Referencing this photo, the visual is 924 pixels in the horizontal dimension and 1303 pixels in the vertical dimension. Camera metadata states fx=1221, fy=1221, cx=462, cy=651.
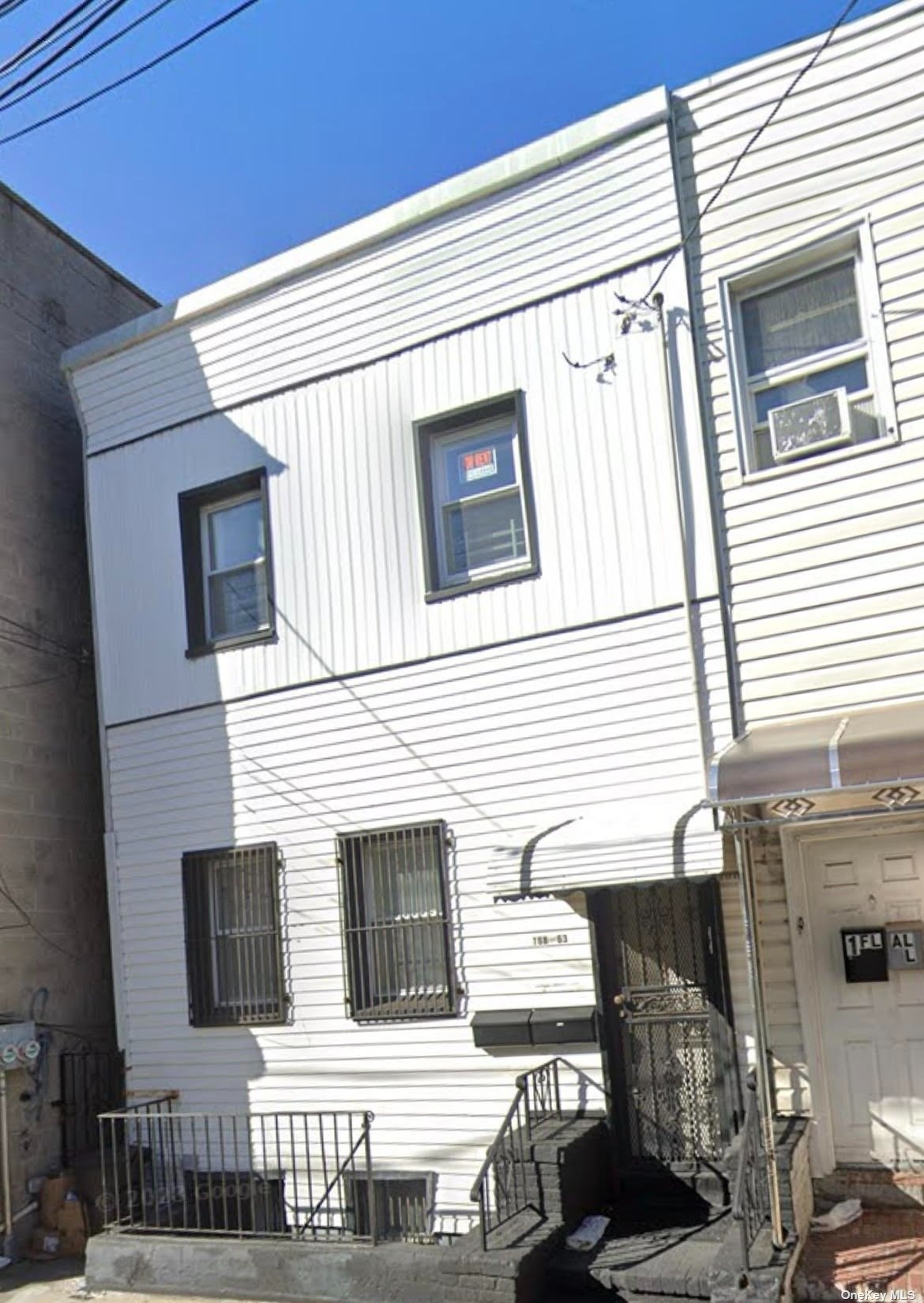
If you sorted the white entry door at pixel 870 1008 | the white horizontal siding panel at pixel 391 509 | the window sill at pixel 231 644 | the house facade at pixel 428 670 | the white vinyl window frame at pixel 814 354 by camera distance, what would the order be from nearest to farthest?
the white entry door at pixel 870 1008
the white vinyl window frame at pixel 814 354
the house facade at pixel 428 670
the white horizontal siding panel at pixel 391 509
the window sill at pixel 231 644

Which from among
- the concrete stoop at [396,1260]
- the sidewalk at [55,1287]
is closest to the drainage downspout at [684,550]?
the concrete stoop at [396,1260]

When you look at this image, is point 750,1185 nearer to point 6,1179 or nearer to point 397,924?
point 397,924

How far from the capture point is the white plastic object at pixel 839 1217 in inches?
272

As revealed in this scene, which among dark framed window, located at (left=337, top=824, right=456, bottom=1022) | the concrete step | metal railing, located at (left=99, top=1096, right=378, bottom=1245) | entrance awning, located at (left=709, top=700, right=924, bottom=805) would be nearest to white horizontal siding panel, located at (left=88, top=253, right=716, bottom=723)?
dark framed window, located at (left=337, top=824, right=456, bottom=1022)

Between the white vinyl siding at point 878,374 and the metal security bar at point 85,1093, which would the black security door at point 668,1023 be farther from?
the metal security bar at point 85,1093

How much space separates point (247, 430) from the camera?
10.4m

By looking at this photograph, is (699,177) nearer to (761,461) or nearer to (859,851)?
(761,461)

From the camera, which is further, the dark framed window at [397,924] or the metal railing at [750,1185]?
the dark framed window at [397,924]

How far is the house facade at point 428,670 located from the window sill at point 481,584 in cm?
3

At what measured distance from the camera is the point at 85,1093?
10.5 m

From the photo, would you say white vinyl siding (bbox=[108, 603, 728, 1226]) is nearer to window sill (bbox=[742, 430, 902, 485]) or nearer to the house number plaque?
window sill (bbox=[742, 430, 902, 485])

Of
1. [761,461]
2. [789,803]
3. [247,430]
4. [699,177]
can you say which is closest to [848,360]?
[761,461]

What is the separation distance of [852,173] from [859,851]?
429cm
